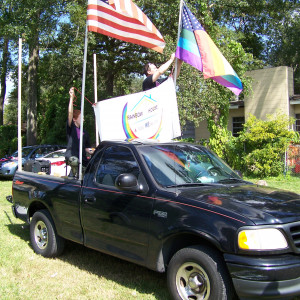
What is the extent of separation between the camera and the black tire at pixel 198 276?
3242 millimetres

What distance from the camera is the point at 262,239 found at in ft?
10.2

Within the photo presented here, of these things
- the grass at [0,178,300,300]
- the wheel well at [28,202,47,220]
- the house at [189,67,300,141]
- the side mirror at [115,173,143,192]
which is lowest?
the grass at [0,178,300,300]

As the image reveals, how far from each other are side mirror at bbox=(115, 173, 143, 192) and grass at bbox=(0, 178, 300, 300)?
1.19 m

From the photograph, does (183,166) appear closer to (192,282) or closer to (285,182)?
(192,282)

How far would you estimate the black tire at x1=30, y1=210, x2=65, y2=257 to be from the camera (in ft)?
17.5

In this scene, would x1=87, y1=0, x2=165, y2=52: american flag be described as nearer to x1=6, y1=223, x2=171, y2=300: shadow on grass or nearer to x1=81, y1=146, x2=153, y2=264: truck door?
x1=81, y1=146, x2=153, y2=264: truck door

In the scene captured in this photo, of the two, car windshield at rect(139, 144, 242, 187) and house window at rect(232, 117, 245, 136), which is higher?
house window at rect(232, 117, 245, 136)

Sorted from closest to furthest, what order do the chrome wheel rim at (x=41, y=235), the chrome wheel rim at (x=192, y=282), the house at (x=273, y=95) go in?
the chrome wheel rim at (x=192, y=282)
the chrome wheel rim at (x=41, y=235)
the house at (x=273, y=95)

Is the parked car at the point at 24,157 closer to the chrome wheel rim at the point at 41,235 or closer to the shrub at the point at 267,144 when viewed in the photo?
the shrub at the point at 267,144

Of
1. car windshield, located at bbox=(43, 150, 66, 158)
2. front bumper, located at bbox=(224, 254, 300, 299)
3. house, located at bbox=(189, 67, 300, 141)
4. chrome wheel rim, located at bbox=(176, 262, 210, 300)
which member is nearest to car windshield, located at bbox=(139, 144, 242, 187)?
chrome wheel rim, located at bbox=(176, 262, 210, 300)

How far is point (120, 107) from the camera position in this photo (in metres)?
5.35

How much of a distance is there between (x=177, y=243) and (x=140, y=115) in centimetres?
226

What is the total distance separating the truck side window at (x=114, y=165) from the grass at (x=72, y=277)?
123cm

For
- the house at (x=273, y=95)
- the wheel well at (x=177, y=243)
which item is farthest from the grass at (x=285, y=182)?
the wheel well at (x=177, y=243)
